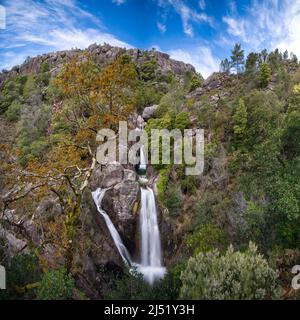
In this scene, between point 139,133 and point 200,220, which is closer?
point 200,220

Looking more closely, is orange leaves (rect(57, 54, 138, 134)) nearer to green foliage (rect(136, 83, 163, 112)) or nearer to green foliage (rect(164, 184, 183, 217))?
green foliage (rect(164, 184, 183, 217))

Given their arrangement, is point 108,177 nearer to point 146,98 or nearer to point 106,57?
point 146,98

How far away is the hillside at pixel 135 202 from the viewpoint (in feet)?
33.6

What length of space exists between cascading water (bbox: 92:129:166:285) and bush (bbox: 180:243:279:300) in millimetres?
10772

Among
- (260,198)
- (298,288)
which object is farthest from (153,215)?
(298,288)

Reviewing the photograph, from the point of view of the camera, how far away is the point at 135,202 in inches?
849

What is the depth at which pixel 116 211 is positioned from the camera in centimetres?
2073

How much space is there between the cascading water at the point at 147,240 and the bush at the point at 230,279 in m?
10.8

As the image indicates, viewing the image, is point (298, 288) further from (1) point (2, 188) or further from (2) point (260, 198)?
(1) point (2, 188)

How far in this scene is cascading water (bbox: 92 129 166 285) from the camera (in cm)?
1989

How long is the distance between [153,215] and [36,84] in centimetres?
4118

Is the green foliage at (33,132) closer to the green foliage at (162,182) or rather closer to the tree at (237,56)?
the green foliage at (162,182)

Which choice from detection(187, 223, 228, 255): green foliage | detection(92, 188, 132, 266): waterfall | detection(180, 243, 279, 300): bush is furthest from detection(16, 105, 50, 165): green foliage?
detection(180, 243, 279, 300): bush

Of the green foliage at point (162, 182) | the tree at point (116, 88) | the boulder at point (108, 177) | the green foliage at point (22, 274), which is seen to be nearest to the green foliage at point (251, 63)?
the green foliage at point (162, 182)
